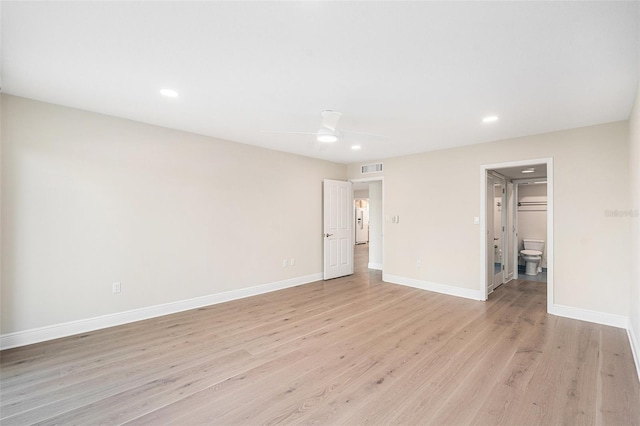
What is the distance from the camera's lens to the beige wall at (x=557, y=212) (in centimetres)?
364

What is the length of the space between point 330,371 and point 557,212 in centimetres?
388

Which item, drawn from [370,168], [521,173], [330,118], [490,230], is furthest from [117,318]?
[521,173]

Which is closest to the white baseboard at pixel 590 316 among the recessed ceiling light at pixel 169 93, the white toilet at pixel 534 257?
the white toilet at pixel 534 257

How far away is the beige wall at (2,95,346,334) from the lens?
9.94 feet

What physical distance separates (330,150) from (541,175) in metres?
4.54

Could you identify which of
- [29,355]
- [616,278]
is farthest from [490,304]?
[29,355]

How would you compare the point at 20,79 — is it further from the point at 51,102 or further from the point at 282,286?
the point at 282,286

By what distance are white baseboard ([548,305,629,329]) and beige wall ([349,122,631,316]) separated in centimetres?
6

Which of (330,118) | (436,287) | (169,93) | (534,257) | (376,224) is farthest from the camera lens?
(376,224)

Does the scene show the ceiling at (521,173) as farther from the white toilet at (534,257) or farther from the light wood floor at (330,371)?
the light wood floor at (330,371)

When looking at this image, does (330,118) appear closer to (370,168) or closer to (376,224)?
(370,168)

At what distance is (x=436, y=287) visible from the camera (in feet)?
17.4

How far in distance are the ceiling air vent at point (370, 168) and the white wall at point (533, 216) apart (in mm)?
4284

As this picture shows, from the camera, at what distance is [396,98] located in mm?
2918
